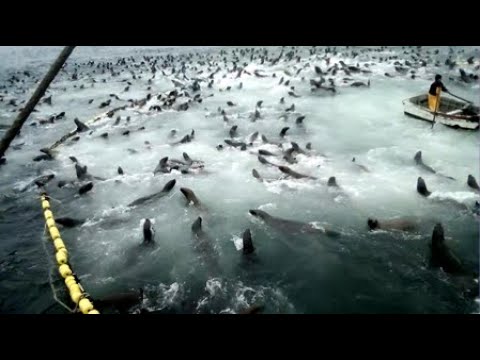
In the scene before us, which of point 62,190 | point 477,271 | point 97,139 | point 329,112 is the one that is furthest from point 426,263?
point 97,139

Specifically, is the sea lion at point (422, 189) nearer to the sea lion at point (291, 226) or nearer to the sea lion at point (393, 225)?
the sea lion at point (393, 225)

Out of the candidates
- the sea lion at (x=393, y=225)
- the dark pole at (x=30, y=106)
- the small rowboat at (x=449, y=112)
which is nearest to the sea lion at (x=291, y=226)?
the sea lion at (x=393, y=225)

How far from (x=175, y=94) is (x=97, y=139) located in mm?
7615

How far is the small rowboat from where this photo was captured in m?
14.7

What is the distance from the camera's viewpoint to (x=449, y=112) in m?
15.6

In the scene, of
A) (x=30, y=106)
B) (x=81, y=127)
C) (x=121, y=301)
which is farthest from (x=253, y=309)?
(x=81, y=127)

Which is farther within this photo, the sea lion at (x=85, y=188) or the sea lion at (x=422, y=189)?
the sea lion at (x=85, y=188)

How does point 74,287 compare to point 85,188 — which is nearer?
point 74,287

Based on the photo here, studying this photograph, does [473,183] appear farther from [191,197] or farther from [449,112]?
[191,197]

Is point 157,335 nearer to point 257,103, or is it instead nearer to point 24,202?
point 24,202

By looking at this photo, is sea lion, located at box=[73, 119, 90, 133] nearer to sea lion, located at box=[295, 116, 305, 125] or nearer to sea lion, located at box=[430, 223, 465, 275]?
sea lion, located at box=[295, 116, 305, 125]

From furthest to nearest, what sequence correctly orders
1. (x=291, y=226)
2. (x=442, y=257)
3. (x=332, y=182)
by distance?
1. (x=332, y=182)
2. (x=291, y=226)
3. (x=442, y=257)

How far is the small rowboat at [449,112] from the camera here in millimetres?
14697
